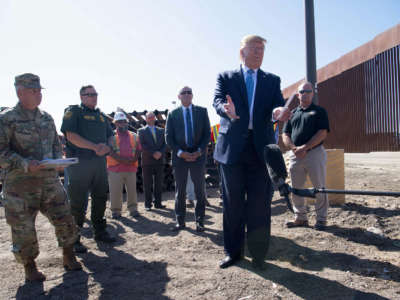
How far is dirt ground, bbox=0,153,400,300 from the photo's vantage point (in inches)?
103

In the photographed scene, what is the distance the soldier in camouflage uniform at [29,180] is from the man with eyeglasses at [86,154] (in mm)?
559

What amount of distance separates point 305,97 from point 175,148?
2141 mm

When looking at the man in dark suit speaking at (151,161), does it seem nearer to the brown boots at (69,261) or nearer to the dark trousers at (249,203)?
the brown boots at (69,261)

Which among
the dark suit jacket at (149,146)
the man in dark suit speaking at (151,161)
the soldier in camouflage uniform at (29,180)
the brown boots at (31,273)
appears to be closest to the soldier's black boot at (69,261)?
the soldier in camouflage uniform at (29,180)

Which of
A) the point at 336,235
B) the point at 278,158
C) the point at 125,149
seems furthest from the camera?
the point at 125,149

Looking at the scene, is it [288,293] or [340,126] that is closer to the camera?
[288,293]

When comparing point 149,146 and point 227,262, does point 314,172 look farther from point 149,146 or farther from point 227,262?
point 149,146

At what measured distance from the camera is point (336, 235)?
4047mm

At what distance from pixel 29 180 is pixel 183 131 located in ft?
7.57

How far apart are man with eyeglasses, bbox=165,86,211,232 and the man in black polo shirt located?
4.49ft

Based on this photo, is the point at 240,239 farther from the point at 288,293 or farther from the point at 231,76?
the point at 231,76

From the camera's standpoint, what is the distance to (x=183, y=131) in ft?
15.4


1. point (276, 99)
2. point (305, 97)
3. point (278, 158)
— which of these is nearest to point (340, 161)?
Answer: point (305, 97)

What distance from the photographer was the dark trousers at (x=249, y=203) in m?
3.09
